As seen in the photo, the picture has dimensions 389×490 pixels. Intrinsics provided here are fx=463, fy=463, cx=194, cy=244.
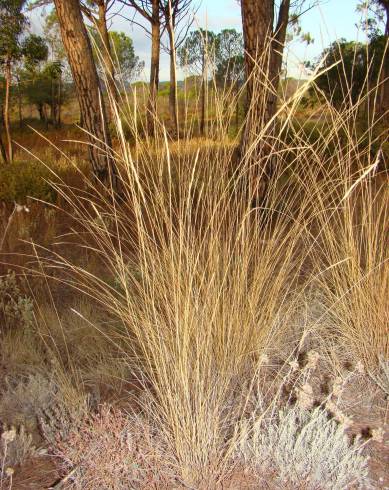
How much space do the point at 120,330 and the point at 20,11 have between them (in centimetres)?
1425

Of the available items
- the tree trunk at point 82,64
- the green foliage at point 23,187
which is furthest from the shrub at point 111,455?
the green foliage at point 23,187

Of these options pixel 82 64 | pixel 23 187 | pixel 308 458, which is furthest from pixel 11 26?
pixel 308 458

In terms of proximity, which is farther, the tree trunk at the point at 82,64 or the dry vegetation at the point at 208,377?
A: the tree trunk at the point at 82,64

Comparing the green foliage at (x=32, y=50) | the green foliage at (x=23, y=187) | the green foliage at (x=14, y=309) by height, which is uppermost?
the green foliage at (x=32, y=50)

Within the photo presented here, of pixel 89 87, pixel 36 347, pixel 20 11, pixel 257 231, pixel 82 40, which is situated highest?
pixel 20 11

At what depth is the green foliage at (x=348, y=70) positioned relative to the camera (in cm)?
199

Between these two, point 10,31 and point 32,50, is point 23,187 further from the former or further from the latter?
point 32,50

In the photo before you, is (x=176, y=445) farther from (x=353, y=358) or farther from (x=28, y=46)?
(x=28, y=46)

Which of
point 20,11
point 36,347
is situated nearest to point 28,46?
point 20,11

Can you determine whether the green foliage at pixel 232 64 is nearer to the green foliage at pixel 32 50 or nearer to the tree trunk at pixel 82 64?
the tree trunk at pixel 82 64

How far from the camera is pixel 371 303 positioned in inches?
79.4

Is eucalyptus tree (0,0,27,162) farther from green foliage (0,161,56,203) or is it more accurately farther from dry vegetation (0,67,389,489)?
dry vegetation (0,67,389,489)

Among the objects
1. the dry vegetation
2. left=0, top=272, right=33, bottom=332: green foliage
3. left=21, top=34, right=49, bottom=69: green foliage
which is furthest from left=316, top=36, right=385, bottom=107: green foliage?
left=21, top=34, right=49, bottom=69: green foliage

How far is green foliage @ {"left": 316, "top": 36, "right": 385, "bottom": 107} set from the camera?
199cm
